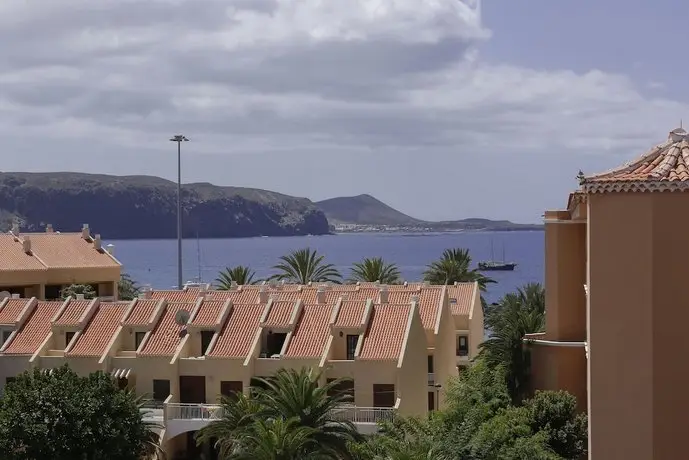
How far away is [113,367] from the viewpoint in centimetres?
4684

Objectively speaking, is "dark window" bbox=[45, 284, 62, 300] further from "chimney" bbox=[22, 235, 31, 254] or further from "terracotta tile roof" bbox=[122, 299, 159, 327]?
"terracotta tile roof" bbox=[122, 299, 159, 327]

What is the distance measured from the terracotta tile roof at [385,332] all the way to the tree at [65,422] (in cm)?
1040

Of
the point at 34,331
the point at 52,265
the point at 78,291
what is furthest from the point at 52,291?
the point at 34,331

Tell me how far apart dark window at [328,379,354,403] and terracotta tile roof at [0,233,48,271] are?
32.1m

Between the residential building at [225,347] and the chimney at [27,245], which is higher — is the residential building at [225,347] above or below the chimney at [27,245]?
below

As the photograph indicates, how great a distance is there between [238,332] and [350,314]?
4.86 m

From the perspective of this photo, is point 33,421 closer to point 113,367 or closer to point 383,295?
point 113,367

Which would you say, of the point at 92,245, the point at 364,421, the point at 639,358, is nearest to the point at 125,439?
the point at 364,421

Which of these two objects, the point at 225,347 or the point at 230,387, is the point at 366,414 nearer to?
the point at 230,387

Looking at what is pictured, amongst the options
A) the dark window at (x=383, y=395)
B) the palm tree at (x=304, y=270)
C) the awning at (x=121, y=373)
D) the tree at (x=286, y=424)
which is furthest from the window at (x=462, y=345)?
the tree at (x=286, y=424)

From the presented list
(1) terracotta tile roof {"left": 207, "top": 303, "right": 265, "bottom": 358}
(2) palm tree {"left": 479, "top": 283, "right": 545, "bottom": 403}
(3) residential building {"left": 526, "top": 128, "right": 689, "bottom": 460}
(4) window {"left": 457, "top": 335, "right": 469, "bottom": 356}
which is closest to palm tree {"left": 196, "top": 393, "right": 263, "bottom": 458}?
(1) terracotta tile roof {"left": 207, "top": 303, "right": 265, "bottom": 358}

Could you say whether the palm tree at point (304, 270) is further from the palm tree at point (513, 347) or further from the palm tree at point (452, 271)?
the palm tree at point (513, 347)

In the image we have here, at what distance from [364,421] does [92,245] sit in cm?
4113

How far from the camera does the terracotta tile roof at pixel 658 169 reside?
21766mm
